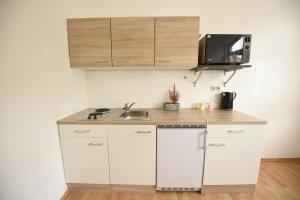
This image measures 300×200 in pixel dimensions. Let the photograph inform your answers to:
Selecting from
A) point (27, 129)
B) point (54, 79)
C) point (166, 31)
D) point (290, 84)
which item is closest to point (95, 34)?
point (54, 79)

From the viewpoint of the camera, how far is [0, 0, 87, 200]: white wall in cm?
115

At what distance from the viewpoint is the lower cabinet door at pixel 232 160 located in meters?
1.47

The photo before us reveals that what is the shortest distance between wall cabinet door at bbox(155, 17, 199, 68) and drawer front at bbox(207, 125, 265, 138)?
2.62 feet

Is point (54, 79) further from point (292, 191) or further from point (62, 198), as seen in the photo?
point (292, 191)

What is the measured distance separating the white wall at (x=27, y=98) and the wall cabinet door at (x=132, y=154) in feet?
2.07

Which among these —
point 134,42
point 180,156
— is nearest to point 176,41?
point 134,42

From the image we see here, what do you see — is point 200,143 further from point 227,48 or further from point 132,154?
point 227,48

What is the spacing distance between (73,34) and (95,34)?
0.88 ft

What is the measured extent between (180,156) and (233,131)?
636 millimetres

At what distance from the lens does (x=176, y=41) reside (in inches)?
64.2

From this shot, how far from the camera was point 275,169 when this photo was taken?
2035 mm

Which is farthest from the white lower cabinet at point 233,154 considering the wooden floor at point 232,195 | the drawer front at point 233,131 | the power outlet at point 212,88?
the power outlet at point 212,88

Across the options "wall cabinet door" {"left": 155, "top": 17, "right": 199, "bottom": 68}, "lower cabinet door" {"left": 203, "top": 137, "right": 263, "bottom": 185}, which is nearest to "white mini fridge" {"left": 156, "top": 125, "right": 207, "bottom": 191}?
"lower cabinet door" {"left": 203, "top": 137, "right": 263, "bottom": 185}

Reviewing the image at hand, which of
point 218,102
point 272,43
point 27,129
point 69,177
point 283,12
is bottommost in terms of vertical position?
point 69,177
